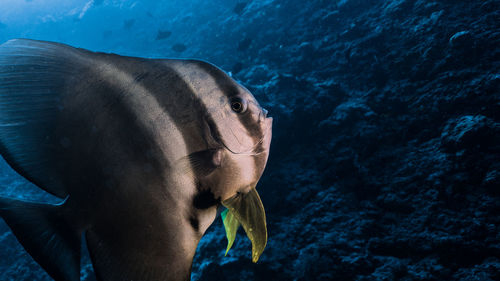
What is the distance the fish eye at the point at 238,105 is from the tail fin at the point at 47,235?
0.49m

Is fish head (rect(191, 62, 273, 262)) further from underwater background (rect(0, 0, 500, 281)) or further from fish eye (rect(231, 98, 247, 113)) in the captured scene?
underwater background (rect(0, 0, 500, 281))

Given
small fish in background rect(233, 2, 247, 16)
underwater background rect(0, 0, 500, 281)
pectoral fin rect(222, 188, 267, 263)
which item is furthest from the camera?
small fish in background rect(233, 2, 247, 16)

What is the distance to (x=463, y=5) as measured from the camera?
541 centimetres

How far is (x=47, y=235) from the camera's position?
515 mm

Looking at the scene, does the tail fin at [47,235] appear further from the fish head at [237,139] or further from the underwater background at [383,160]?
the underwater background at [383,160]

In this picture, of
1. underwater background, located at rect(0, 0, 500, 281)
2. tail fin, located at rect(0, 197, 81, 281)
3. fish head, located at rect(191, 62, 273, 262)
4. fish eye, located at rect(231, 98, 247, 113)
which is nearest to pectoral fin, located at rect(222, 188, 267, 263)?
fish head, located at rect(191, 62, 273, 262)

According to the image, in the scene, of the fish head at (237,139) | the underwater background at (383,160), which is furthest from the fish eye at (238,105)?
the underwater background at (383,160)

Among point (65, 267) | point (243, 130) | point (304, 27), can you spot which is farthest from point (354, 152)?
point (304, 27)

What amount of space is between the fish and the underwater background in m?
2.57

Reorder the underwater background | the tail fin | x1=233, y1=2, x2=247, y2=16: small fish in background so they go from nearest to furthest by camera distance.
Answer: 1. the tail fin
2. the underwater background
3. x1=233, y1=2, x2=247, y2=16: small fish in background

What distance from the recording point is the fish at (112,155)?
51cm

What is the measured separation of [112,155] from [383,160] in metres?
4.14

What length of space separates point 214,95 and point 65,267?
56 centimetres

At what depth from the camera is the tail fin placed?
495mm
